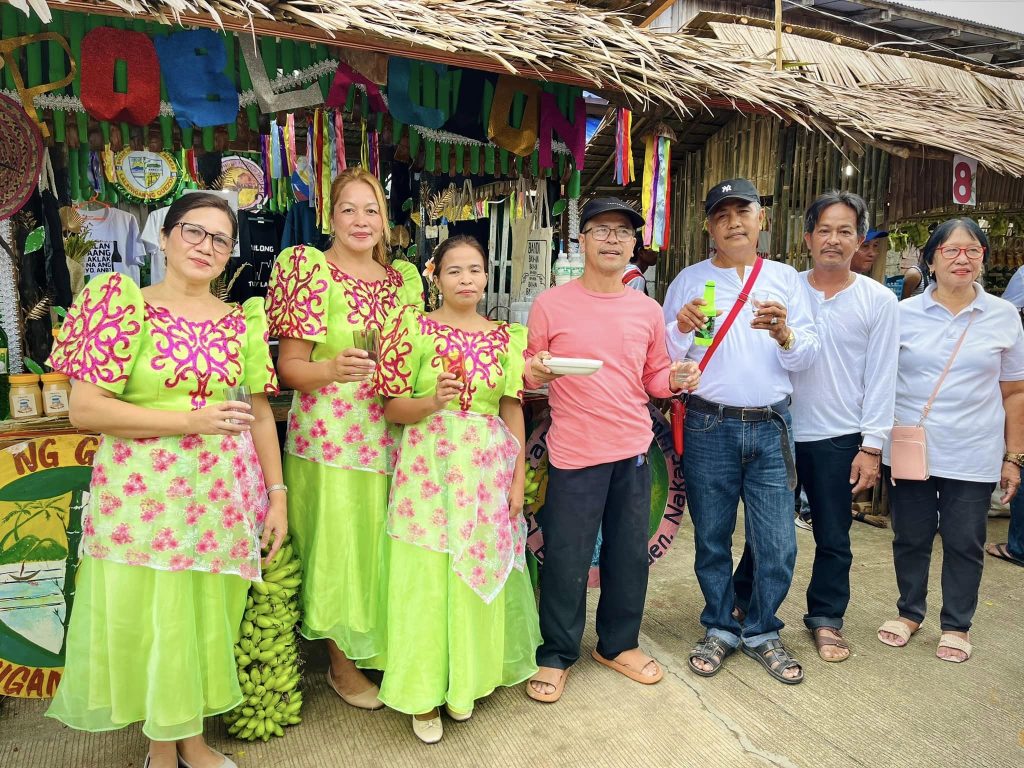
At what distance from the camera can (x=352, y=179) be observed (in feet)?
8.54

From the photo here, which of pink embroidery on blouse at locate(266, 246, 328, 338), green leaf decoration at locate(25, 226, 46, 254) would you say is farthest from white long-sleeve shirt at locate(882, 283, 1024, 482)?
green leaf decoration at locate(25, 226, 46, 254)

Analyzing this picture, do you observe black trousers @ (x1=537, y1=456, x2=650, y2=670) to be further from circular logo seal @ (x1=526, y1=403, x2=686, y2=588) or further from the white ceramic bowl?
the white ceramic bowl

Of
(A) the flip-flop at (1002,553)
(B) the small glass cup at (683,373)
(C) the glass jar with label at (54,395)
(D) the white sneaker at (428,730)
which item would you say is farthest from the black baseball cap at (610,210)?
(A) the flip-flop at (1002,553)

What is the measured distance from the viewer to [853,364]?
321cm

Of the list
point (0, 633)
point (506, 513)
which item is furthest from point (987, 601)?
point (0, 633)

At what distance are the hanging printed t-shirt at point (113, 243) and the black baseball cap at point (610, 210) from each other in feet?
13.0

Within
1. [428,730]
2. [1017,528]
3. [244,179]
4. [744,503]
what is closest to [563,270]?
[744,503]

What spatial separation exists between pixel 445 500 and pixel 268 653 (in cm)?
85

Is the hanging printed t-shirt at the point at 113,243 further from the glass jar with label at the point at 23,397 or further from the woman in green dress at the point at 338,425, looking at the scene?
the woman in green dress at the point at 338,425

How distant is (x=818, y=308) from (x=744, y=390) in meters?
0.60

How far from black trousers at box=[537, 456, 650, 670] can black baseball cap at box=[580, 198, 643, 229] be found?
95 cm

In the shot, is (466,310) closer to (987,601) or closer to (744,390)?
(744,390)

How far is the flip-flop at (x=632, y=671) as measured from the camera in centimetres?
304

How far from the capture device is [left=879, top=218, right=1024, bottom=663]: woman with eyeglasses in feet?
10.5
